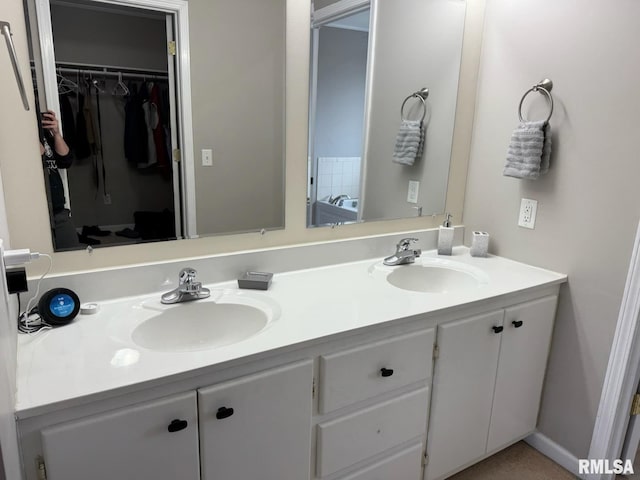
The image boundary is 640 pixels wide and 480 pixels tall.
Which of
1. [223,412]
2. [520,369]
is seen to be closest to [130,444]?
[223,412]

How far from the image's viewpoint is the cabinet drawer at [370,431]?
1318mm

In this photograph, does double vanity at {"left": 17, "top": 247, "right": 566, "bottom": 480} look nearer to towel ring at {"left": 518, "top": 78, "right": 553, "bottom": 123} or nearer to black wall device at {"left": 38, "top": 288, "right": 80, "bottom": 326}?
black wall device at {"left": 38, "top": 288, "right": 80, "bottom": 326}

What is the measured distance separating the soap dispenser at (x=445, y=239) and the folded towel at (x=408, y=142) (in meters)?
0.34

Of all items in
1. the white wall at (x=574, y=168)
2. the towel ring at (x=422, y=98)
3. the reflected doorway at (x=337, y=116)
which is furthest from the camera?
the towel ring at (x=422, y=98)

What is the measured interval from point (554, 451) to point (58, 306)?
2013 millimetres

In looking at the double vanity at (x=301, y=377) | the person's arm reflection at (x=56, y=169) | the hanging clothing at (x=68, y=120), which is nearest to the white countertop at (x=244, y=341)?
the double vanity at (x=301, y=377)

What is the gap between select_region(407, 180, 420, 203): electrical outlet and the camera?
2.04 m

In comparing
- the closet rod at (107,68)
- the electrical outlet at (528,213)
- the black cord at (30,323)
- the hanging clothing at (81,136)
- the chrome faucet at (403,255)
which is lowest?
the black cord at (30,323)

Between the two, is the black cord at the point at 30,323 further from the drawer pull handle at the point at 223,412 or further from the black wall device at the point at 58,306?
the drawer pull handle at the point at 223,412

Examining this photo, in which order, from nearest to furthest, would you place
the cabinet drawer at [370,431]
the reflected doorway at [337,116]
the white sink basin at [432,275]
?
1. the cabinet drawer at [370,431]
2. the reflected doorway at [337,116]
3. the white sink basin at [432,275]

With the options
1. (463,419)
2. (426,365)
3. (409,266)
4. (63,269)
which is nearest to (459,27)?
(409,266)

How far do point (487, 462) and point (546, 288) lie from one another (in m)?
0.81

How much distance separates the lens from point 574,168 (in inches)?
66.6

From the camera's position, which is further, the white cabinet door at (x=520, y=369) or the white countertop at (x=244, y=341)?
the white cabinet door at (x=520, y=369)
